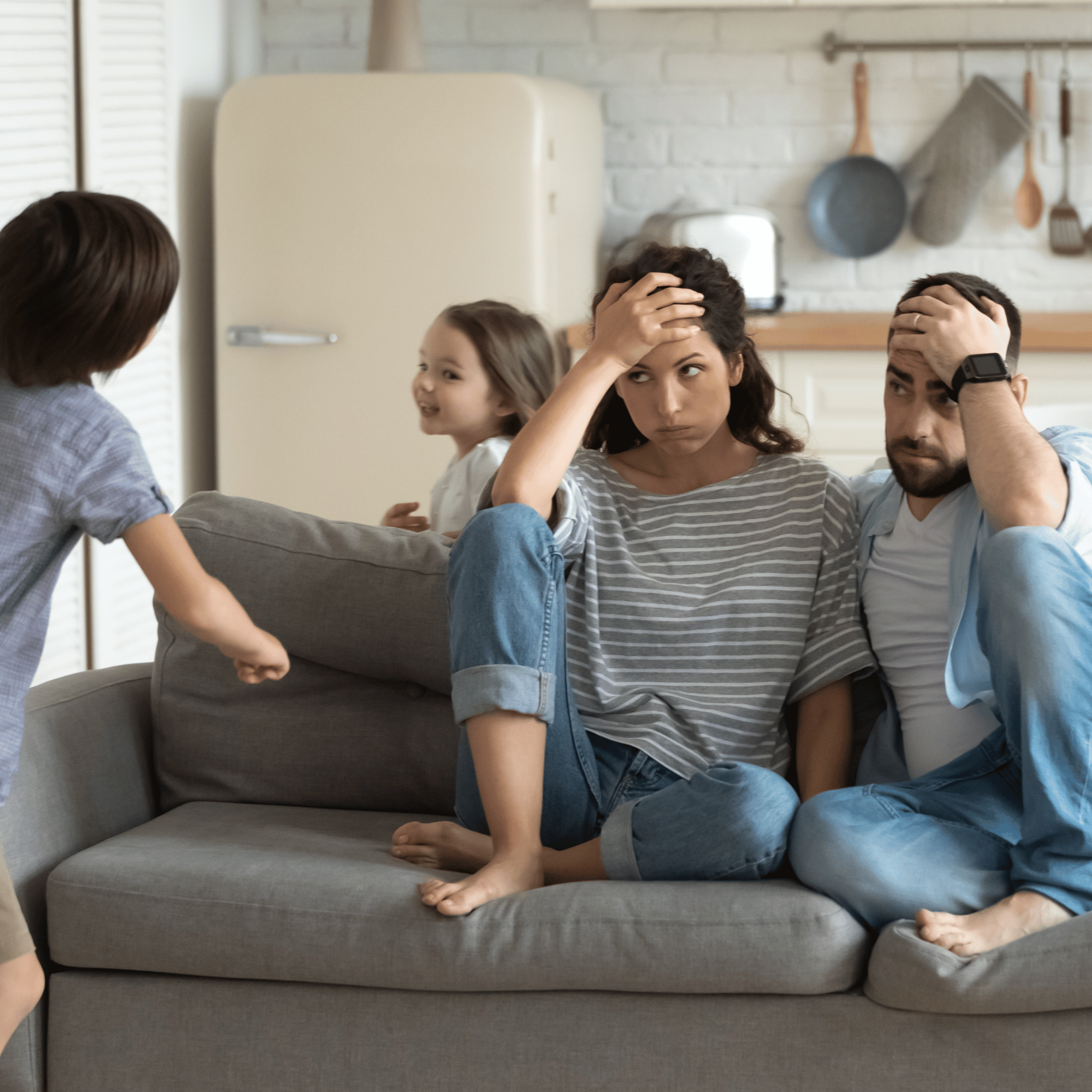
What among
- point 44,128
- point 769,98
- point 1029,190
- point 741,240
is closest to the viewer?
point 44,128

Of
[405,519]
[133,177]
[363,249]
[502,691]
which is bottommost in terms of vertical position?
[502,691]

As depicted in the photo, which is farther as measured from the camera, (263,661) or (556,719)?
(556,719)

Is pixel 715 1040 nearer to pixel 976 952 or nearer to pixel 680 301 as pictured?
pixel 976 952

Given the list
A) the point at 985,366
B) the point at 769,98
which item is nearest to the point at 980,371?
the point at 985,366

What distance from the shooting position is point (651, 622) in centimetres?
154

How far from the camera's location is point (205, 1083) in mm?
1334

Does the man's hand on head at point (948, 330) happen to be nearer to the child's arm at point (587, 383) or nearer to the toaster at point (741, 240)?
the child's arm at point (587, 383)

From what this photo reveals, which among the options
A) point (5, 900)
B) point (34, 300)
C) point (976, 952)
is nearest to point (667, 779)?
point (976, 952)

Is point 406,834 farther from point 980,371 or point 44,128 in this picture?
point 44,128

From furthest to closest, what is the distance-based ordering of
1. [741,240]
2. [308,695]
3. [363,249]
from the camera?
1. [741,240]
2. [363,249]
3. [308,695]

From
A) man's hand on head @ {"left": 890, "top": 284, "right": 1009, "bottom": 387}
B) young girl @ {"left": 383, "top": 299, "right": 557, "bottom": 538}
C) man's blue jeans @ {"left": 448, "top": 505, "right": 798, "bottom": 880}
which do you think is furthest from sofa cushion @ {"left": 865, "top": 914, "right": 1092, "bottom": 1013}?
young girl @ {"left": 383, "top": 299, "right": 557, "bottom": 538}

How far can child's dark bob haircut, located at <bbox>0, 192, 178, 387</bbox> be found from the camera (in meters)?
1.23

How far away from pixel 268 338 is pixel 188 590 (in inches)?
79.7

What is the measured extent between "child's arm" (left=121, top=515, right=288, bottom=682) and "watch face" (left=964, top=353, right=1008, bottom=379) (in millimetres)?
812
